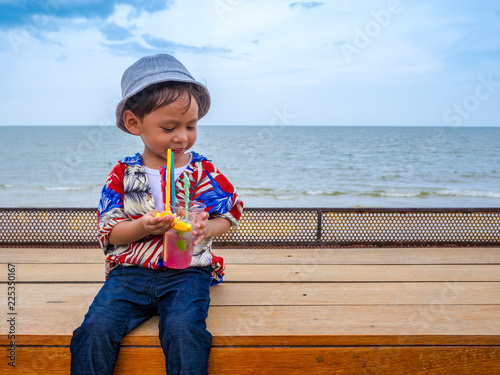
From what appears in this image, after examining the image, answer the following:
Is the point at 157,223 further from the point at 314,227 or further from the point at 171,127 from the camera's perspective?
the point at 314,227

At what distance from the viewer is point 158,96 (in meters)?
1.54

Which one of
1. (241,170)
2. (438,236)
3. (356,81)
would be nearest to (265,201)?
(241,170)

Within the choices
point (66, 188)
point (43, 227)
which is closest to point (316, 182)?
point (66, 188)

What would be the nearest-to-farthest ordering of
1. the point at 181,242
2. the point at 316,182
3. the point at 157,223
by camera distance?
1. the point at 157,223
2. the point at 181,242
3. the point at 316,182

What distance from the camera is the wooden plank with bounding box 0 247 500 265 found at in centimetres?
221

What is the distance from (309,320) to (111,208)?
839 mm

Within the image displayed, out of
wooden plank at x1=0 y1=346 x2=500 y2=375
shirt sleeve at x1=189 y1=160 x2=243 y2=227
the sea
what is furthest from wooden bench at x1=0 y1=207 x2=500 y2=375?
the sea

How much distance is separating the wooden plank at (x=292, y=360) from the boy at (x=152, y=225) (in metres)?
0.08

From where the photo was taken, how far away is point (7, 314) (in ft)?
5.08

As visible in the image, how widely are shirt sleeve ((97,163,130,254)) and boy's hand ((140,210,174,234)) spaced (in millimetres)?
251

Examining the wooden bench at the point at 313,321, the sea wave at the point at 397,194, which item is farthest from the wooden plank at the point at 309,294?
the sea wave at the point at 397,194

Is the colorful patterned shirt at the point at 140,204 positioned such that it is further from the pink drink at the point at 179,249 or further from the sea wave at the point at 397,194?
the sea wave at the point at 397,194

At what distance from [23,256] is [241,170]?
13.1 meters

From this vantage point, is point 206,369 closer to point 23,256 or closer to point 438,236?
point 23,256
